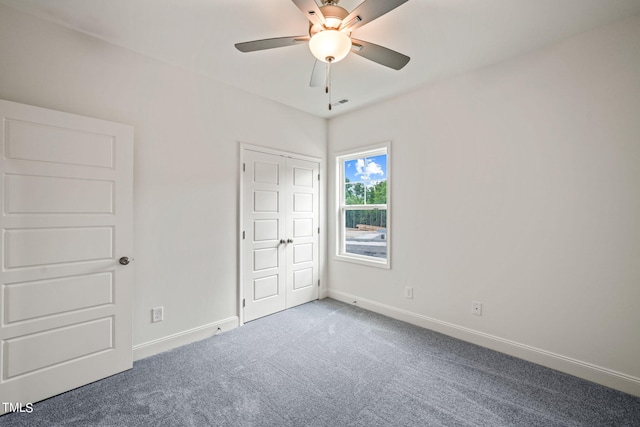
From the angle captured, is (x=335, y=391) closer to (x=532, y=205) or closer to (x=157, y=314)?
(x=157, y=314)

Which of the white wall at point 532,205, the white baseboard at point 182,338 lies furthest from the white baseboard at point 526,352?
the white baseboard at point 182,338

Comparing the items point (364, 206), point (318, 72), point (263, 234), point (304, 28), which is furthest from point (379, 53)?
point (263, 234)

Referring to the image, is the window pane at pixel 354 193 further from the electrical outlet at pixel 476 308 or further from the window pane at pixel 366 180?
the electrical outlet at pixel 476 308

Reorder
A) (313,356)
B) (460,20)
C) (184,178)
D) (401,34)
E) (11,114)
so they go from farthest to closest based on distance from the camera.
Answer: (184,178), (313,356), (401,34), (460,20), (11,114)

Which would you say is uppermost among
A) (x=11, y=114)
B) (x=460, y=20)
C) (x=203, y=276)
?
(x=460, y=20)

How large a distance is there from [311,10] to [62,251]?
2.37 metres

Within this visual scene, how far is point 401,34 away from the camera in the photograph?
2205 millimetres

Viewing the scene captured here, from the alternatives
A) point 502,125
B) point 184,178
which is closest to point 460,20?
point 502,125

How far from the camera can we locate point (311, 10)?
1.54 meters

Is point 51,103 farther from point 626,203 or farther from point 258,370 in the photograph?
point 626,203

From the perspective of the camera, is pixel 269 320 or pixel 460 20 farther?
pixel 269 320

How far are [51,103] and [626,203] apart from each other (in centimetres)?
433

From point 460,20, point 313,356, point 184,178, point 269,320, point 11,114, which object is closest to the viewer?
point 11,114

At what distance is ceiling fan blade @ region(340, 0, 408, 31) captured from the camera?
4.69 ft
